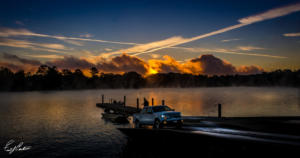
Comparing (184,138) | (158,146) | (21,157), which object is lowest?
(21,157)

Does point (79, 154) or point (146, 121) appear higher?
point (146, 121)

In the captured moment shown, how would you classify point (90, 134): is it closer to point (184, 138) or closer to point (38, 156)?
point (38, 156)

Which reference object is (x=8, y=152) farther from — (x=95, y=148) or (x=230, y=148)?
(x=230, y=148)

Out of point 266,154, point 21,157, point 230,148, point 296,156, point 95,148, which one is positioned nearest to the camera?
point 296,156

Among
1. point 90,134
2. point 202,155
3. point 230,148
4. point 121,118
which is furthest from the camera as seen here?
point 121,118

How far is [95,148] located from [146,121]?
5808 millimetres

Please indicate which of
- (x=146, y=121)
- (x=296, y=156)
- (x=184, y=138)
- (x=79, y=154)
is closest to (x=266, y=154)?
(x=296, y=156)

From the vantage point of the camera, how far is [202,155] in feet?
48.6

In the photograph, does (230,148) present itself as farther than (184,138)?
No

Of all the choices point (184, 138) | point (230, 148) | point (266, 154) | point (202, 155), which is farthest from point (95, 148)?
point (266, 154)

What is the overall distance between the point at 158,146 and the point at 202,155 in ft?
16.3

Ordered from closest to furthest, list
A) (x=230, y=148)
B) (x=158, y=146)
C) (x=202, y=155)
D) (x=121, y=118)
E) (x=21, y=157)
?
(x=230, y=148), (x=202, y=155), (x=158, y=146), (x=21, y=157), (x=121, y=118)

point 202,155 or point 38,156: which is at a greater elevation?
point 202,155

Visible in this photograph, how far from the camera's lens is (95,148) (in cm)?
2289
